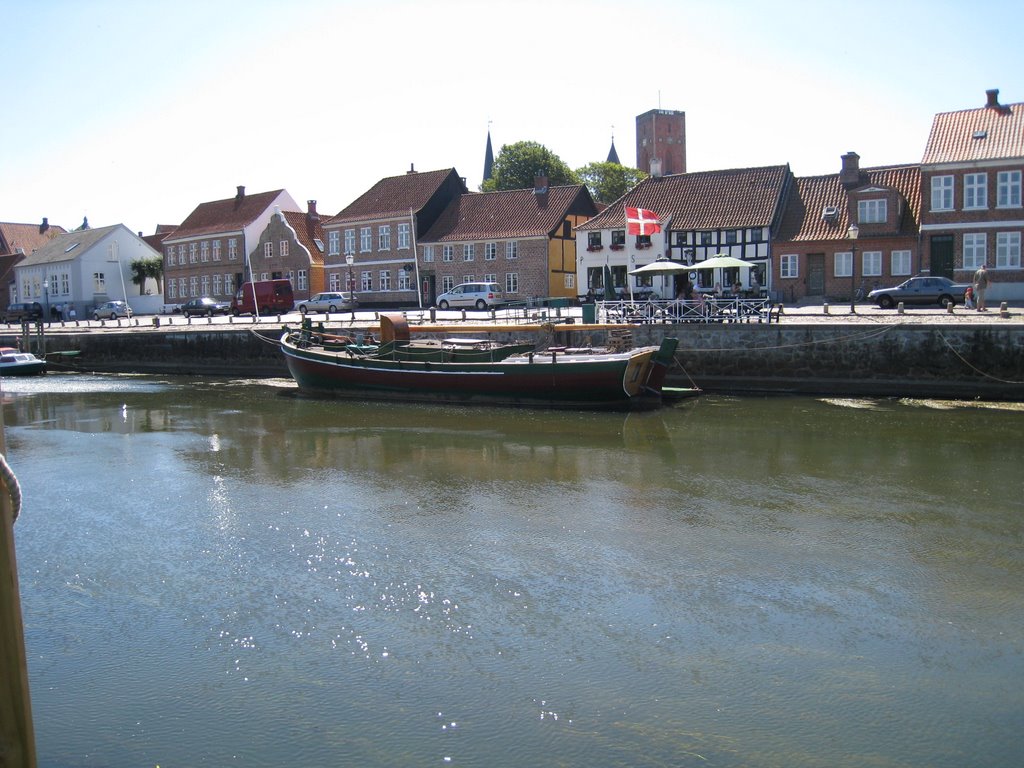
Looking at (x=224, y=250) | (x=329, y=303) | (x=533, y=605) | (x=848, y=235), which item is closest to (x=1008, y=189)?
(x=848, y=235)

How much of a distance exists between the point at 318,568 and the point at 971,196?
33.2m

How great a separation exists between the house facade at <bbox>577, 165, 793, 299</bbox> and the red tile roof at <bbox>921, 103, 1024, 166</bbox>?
6.85 metres

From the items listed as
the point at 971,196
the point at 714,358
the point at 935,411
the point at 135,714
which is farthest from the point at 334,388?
the point at 971,196

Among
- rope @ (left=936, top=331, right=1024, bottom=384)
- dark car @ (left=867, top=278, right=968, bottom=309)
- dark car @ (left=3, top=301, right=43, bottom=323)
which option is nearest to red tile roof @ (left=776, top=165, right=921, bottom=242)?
dark car @ (left=867, top=278, right=968, bottom=309)

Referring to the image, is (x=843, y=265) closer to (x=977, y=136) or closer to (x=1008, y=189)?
(x=1008, y=189)

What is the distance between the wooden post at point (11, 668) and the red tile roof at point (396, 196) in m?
48.4

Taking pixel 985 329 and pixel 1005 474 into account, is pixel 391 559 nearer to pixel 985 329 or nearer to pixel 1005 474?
pixel 1005 474

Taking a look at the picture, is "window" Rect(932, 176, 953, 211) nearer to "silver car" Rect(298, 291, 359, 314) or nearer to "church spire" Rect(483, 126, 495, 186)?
"silver car" Rect(298, 291, 359, 314)

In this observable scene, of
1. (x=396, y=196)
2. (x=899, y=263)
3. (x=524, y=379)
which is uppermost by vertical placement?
(x=396, y=196)

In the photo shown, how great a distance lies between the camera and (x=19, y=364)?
3562 cm

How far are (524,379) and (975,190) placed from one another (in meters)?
22.5

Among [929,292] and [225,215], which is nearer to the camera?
[929,292]

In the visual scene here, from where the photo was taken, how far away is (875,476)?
49.0 feet

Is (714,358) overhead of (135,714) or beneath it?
overhead
